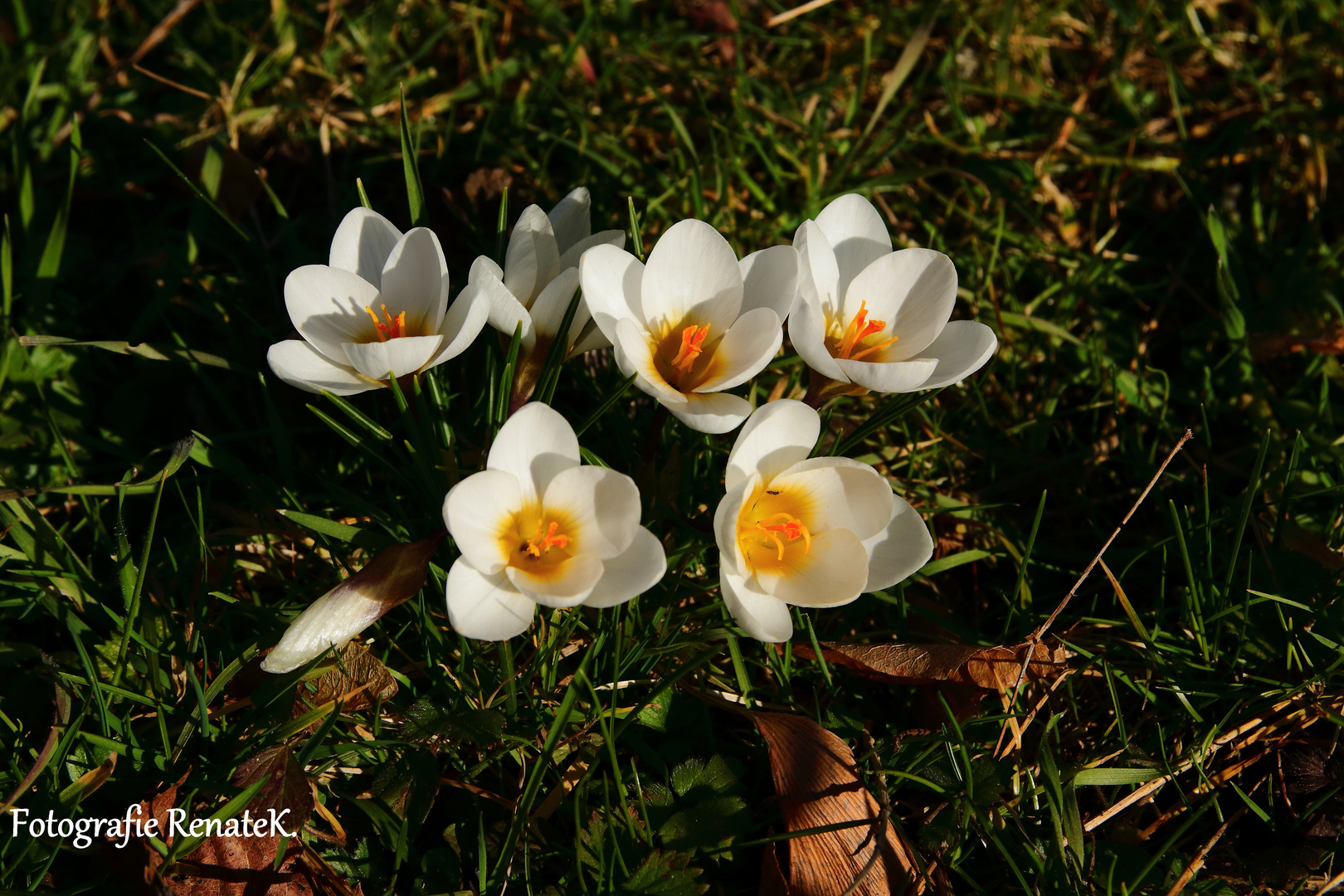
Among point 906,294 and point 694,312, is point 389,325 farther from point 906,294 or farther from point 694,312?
point 906,294

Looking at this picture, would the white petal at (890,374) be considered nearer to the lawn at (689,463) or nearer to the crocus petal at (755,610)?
the lawn at (689,463)

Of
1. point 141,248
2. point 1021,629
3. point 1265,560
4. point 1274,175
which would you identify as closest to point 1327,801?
point 1265,560

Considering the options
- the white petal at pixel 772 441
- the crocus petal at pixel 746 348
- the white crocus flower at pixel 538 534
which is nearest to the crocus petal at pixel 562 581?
the white crocus flower at pixel 538 534

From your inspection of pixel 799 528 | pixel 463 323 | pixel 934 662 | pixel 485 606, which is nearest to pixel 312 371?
pixel 463 323

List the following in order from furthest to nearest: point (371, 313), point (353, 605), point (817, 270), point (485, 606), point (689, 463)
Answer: point (689, 463)
point (817, 270)
point (371, 313)
point (353, 605)
point (485, 606)

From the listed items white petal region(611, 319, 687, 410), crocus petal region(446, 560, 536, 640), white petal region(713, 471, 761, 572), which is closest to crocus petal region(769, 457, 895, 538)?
white petal region(713, 471, 761, 572)

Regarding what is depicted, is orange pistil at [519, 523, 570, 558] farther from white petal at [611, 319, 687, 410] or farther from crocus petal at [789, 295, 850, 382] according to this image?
crocus petal at [789, 295, 850, 382]
